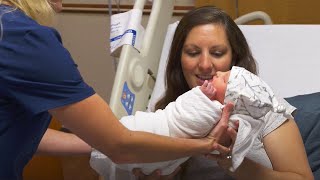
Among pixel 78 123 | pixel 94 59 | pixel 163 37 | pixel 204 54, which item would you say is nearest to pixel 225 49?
pixel 204 54

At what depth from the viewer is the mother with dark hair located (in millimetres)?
1418

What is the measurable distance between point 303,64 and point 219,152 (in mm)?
928

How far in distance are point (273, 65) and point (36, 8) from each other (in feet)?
4.19

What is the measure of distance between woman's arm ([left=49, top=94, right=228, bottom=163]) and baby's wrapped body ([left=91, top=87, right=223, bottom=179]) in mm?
50

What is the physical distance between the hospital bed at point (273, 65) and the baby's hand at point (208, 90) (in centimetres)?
43

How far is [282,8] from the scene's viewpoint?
284cm

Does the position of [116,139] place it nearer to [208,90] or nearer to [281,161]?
[208,90]

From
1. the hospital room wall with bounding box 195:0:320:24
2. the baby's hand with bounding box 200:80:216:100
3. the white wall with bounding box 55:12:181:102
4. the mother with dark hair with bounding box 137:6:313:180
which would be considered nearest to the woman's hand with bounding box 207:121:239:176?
the mother with dark hair with bounding box 137:6:313:180

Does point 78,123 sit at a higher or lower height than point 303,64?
higher

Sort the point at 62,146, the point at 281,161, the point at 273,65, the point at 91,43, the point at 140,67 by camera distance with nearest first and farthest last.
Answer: the point at 281,161 → the point at 62,146 → the point at 140,67 → the point at 273,65 → the point at 91,43

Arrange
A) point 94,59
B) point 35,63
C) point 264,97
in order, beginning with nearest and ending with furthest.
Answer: point 35,63, point 264,97, point 94,59

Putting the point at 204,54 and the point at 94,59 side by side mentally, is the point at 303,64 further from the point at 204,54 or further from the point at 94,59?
the point at 94,59

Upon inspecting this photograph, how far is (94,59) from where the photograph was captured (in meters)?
3.25

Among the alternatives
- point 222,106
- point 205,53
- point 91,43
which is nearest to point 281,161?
point 222,106
